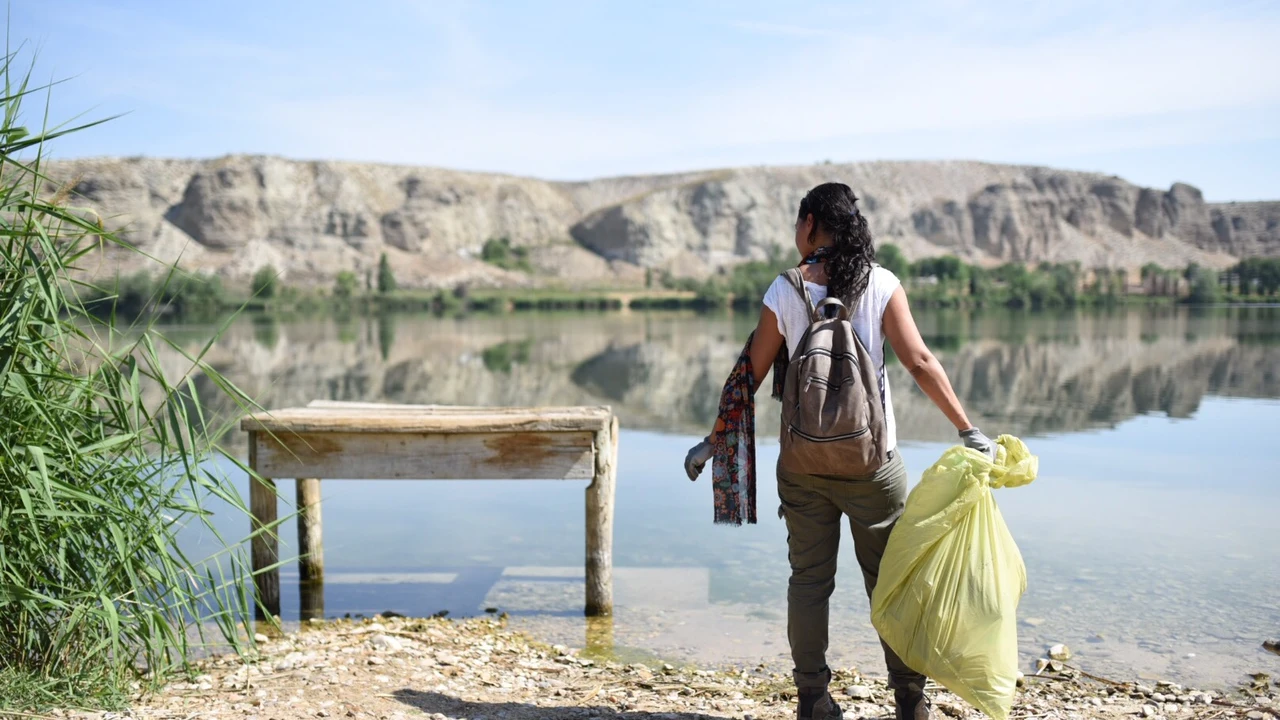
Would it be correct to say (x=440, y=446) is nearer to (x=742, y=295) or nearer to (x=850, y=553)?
(x=850, y=553)

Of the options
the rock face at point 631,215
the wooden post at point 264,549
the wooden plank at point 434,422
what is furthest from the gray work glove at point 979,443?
the rock face at point 631,215

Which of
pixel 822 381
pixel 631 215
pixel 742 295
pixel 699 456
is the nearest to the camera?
pixel 822 381

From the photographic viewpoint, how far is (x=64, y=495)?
372 cm

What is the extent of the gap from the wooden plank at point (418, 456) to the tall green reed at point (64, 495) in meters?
1.47

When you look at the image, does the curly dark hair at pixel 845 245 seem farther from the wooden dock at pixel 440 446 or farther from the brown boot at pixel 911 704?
the wooden dock at pixel 440 446

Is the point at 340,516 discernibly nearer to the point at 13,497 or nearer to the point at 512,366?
the point at 13,497

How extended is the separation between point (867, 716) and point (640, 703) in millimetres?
909

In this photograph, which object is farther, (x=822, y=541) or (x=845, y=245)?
(x=822, y=541)

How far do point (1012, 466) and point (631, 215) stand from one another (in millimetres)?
151052

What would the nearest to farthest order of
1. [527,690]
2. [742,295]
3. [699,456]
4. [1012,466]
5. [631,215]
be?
[1012,466] < [699,456] < [527,690] < [742,295] < [631,215]

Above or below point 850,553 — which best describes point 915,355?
above

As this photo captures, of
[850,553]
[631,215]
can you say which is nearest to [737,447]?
[850,553]

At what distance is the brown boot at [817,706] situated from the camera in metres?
3.73

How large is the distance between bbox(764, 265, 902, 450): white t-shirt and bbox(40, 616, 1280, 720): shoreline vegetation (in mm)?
1406
